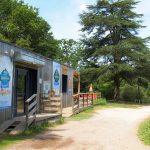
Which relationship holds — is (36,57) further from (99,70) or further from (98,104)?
(99,70)

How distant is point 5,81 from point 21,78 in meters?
2.86

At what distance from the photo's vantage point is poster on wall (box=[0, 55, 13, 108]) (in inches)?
662

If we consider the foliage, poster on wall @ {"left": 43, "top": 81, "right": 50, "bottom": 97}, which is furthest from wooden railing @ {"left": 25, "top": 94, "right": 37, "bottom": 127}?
the foliage

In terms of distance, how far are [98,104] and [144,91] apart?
59.5 feet

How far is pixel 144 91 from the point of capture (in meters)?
52.4

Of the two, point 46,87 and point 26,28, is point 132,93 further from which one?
point 46,87

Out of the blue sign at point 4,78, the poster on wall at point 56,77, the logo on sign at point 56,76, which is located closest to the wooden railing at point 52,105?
the blue sign at point 4,78

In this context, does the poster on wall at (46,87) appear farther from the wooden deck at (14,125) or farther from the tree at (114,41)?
the tree at (114,41)

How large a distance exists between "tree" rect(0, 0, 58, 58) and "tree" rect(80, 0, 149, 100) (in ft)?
33.5

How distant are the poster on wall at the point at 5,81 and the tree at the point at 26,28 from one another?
1381 inches

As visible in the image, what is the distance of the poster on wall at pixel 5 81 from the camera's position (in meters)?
16.8

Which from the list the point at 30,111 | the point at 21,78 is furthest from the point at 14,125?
the point at 21,78

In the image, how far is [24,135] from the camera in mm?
14156

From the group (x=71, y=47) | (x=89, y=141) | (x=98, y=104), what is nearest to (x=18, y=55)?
(x=89, y=141)
